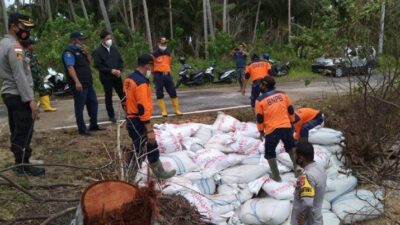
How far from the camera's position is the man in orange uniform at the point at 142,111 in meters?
5.24

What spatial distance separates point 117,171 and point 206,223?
45.3 inches

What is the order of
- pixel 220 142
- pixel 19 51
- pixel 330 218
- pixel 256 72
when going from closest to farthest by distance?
pixel 19 51, pixel 330 218, pixel 220 142, pixel 256 72

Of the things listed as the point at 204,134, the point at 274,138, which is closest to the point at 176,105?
the point at 204,134

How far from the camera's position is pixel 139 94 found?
522 centimetres

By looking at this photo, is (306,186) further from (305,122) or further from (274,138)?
(305,122)

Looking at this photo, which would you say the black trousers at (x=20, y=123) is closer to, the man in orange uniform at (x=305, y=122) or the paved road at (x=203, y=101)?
the paved road at (x=203, y=101)

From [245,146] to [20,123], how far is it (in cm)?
318

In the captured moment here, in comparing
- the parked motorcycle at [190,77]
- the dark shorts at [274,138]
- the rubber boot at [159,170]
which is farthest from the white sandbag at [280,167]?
the parked motorcycle at [190,77]

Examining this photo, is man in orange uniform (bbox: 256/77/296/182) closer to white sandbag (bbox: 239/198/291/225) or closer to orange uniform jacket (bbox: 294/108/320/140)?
white sandbag (bbox: 239/198/291/225)

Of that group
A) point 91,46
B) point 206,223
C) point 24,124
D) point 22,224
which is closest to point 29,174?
point 24,124

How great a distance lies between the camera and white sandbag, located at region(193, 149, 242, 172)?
20.7 ft

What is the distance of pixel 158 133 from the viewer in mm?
6824

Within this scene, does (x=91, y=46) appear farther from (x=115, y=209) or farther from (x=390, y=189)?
(x=115, y=209)

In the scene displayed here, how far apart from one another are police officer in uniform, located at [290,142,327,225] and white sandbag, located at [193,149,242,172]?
207 centimetres
